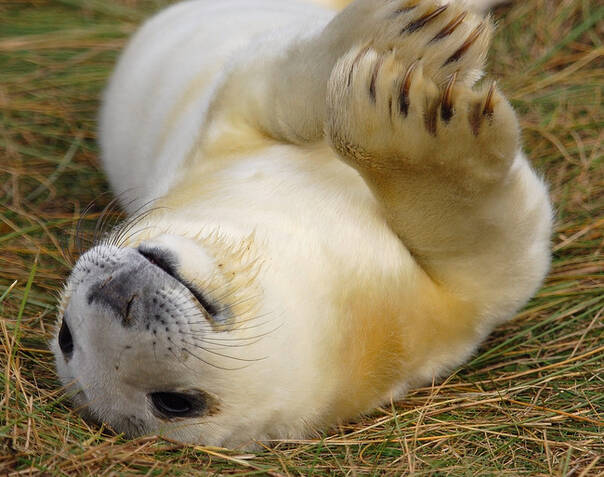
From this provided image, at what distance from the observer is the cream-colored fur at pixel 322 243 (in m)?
2.36

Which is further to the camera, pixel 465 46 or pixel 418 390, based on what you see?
pixel 418 390

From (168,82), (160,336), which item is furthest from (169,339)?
(168,82)

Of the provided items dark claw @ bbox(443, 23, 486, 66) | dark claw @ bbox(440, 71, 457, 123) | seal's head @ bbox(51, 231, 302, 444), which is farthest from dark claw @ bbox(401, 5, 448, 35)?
seal's head @ bbox(51, 231, 302, 444)

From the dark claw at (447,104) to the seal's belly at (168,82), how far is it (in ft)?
3.83

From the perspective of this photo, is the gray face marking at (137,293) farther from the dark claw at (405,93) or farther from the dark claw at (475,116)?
the dark claw at (475,116)

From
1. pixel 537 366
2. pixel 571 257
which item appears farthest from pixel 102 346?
pixel 571 257

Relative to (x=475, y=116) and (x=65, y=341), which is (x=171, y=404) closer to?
(x=65, y=341)

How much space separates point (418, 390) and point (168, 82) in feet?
5.67

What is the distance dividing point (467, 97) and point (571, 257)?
165 cm

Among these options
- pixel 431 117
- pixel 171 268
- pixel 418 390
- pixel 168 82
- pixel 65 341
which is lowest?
pixel 418 390

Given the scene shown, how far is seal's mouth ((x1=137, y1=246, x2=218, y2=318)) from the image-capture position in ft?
7.75

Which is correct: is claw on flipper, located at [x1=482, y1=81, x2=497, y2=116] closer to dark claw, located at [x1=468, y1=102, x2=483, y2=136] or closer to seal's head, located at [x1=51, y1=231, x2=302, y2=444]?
dark claw, located at [x1=468, y1=102, x2=483, y2=136]

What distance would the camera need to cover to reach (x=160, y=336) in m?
2.25

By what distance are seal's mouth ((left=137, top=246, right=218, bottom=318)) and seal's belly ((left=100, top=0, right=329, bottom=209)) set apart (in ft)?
2.85
